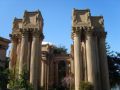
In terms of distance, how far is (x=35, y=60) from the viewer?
39.1 meters

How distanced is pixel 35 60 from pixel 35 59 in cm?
16

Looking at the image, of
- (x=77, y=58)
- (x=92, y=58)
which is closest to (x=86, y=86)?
(x=92, y=58)

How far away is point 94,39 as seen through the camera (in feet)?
132

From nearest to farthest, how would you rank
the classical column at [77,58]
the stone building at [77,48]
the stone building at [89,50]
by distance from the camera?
the classical column at [77,58]
the stone building at [89,50]
the stone building at [77,48]

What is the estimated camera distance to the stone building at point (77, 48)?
3731 cm

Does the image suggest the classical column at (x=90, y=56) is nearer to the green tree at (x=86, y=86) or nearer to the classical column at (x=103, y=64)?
the green tree at (x=86, y=86)

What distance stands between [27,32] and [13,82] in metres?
13.9

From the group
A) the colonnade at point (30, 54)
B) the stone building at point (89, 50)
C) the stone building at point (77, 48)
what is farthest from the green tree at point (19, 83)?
the stone building at point (89, 50)

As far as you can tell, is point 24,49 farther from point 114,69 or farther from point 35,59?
point 114,69

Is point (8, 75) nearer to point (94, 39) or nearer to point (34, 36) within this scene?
point (34, 36)

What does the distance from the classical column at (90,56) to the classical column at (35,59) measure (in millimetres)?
7544

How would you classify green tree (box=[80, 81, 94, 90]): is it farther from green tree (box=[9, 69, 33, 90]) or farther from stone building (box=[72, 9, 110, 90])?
green tree (box=[9, 69, 33, 90])

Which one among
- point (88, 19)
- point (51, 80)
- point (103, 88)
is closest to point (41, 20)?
point (88, 19)

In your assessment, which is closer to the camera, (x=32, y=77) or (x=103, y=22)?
(x=32, y=77)
